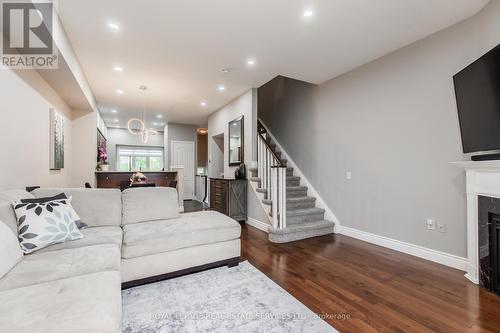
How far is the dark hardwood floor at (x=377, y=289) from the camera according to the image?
172 centimetres

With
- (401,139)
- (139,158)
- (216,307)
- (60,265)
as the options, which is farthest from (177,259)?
(139,158)

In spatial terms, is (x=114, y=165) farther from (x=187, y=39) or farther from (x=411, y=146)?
(x=411, y=146)

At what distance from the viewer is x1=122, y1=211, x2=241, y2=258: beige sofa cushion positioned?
221 centimetres

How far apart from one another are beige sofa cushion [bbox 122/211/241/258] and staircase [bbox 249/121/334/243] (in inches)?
49.5

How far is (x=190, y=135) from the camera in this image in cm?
866

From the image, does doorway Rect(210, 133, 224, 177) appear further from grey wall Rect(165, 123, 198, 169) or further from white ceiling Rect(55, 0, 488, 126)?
white ceiling Rect(55, 0, 488, 126)

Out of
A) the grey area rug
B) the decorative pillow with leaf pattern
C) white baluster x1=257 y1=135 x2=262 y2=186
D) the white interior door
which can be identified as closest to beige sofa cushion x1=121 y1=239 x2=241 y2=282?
the grey area rug

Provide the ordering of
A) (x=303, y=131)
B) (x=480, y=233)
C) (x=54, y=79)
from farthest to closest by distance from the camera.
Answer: (x=303, y=131) → (x=54, y=79) → (x=480, y=233)

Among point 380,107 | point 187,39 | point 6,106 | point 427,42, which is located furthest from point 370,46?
point 6,106

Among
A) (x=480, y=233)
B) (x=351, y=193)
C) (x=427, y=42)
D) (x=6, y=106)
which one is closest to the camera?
(x=480, y=233)

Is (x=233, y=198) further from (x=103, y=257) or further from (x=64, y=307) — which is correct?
(x=64, y=307)

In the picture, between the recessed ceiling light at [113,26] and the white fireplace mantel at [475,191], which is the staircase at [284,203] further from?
the recessed ceiling light at [113,26]

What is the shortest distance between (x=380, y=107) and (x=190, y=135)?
6.70m

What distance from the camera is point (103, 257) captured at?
1.70 m
